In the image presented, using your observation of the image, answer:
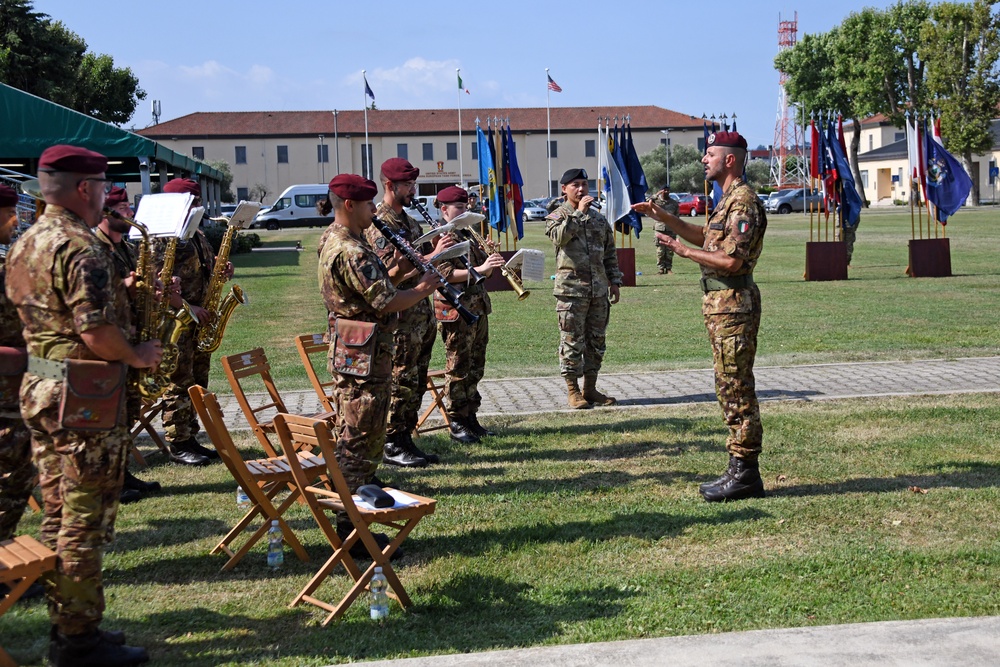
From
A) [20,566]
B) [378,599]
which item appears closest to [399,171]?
[378,599]

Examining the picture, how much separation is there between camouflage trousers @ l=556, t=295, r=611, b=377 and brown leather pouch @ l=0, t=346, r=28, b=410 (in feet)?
17.7

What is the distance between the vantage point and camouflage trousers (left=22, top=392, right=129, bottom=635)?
415cm

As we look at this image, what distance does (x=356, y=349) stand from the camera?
5.54m

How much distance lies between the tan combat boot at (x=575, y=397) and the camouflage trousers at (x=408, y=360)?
7.02ft

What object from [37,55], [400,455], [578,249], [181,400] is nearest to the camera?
[400,455]

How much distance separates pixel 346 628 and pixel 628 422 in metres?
4.71

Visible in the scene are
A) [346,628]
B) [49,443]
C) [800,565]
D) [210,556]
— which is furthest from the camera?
[210,556]

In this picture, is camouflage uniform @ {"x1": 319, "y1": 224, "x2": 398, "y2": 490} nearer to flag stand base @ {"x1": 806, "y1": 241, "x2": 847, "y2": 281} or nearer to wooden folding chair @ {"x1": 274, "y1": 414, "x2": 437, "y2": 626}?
wooden folding chair @ {"x1": 274, "y1": 414, "x2": 437, "y2": 626}

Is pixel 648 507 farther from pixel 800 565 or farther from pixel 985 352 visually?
pixel 985 352

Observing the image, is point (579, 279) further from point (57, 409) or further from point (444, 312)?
point (57, 409)

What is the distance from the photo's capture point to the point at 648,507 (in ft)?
21.5

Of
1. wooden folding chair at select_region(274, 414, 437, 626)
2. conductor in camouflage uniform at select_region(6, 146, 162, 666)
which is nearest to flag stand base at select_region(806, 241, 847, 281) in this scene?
wooden folding chair at select_region(274, 414, 437, 626)

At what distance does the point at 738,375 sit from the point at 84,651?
4163mm

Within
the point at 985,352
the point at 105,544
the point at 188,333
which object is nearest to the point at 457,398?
the point at 188,333
